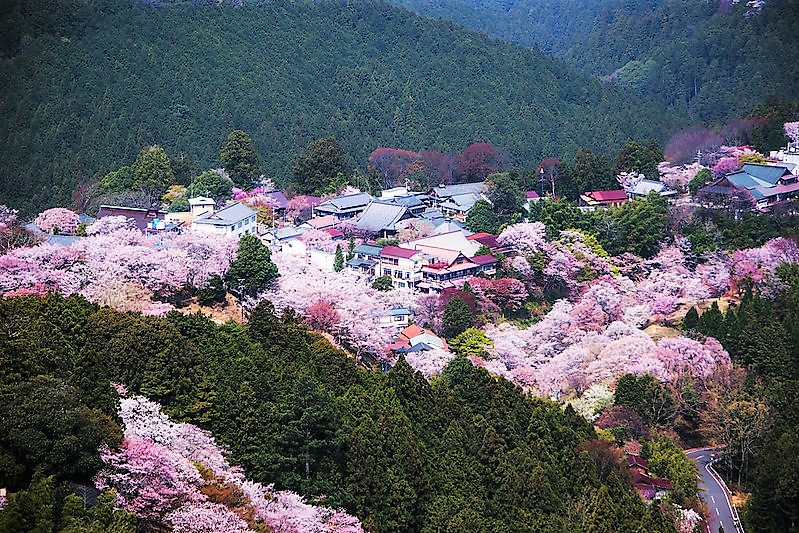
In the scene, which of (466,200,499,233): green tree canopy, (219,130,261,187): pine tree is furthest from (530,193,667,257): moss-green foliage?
(219,130,261,187): pine tree

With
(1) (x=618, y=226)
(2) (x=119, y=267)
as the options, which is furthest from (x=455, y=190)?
(2) (x=119, y=267)

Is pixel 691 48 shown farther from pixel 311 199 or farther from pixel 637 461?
pixel 637 461

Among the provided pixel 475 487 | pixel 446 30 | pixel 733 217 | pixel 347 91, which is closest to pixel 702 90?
pixel 446 30

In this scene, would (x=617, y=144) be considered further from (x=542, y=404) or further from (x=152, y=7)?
(x=542, y=404)

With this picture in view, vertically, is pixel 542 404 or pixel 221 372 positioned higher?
pixel 221 372

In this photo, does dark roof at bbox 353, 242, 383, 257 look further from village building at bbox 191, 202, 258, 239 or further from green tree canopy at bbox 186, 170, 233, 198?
green tree canopy at bbox 186, 170, 233, 198

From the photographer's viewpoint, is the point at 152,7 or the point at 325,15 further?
the point at 325,15
